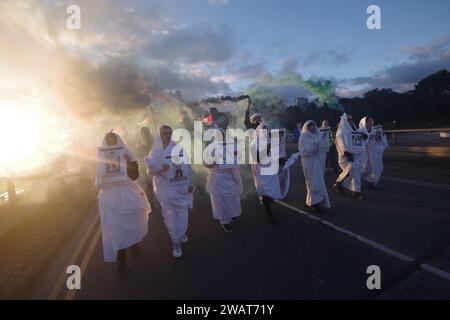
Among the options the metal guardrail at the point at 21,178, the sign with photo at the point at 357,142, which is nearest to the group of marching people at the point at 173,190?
the sign with photo at the point at 357,142

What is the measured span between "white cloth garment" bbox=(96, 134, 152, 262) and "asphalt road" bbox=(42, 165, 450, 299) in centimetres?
42

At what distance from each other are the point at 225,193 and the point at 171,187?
51.8 inches

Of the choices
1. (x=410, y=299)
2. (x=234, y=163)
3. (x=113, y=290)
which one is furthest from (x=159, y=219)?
(x=410, y=299)

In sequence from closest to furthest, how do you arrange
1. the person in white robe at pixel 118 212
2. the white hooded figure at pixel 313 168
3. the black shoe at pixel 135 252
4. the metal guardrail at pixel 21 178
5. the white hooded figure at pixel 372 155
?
the person in white robe at pixel 118 212 < the black shoe at pixel 135 252 < the white hooded figure at pixel 313 168 < the metal guardrail at pixel 21 178 < the white hooded figure at pixel 372 155

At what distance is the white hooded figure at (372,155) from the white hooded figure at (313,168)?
2.85 metres

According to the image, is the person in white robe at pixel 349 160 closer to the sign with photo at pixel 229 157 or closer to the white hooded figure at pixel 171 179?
the sign with photo at pixel 229 157

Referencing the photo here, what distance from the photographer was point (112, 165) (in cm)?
495

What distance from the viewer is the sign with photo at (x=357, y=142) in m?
8.91

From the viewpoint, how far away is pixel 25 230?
286 inches

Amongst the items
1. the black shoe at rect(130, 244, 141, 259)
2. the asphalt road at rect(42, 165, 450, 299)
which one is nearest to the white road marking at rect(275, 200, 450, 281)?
the asphalt road at rect(42, 165, 450, 299)

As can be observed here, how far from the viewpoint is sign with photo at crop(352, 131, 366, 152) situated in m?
8.91

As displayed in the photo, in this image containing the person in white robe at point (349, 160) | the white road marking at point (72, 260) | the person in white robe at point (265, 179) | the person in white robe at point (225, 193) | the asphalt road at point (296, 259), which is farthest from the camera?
the person in white robe at point (349, 160)

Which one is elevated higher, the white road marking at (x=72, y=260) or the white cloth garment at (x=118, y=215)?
the white cloth garment at (x=118, y=215)
